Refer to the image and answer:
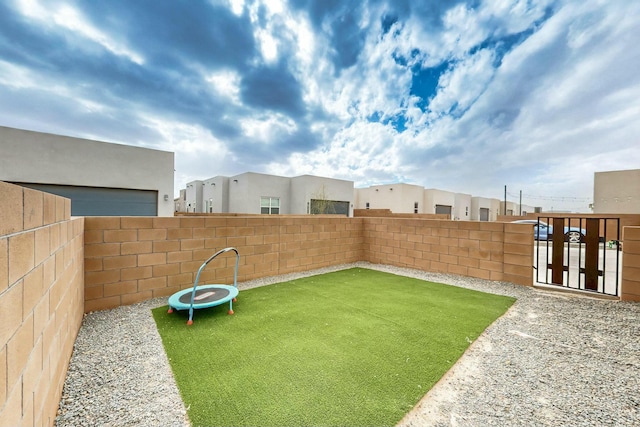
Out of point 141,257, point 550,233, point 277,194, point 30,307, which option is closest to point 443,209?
point 550,233

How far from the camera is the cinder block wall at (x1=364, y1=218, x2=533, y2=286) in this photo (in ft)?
16.9

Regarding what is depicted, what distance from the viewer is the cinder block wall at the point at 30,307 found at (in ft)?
2.86

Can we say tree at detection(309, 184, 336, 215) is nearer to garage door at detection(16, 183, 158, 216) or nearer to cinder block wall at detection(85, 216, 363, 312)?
garage door at detection(16, 183, 158, 216)

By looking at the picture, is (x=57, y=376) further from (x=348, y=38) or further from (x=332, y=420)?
(x=348, y=38)

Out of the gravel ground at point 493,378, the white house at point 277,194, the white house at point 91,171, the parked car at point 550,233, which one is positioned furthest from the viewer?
the white house at point 277,194

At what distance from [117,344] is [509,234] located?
6.93 m

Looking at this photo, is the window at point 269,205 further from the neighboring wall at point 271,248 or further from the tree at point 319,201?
the neighboring wall at point 271,248

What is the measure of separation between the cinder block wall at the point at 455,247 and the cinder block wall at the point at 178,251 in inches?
79.9

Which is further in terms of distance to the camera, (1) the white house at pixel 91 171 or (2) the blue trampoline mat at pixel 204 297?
(1) the white house at pixel 91 171

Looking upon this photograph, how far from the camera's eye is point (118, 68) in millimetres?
7137

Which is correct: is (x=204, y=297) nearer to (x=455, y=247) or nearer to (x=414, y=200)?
(x=455, y=247)

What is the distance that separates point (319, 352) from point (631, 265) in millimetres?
5345

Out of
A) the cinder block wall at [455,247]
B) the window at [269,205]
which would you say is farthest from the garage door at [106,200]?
the cinder block wall at [455,247]

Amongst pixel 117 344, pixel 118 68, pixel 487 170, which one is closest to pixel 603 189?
pixel 487 170
